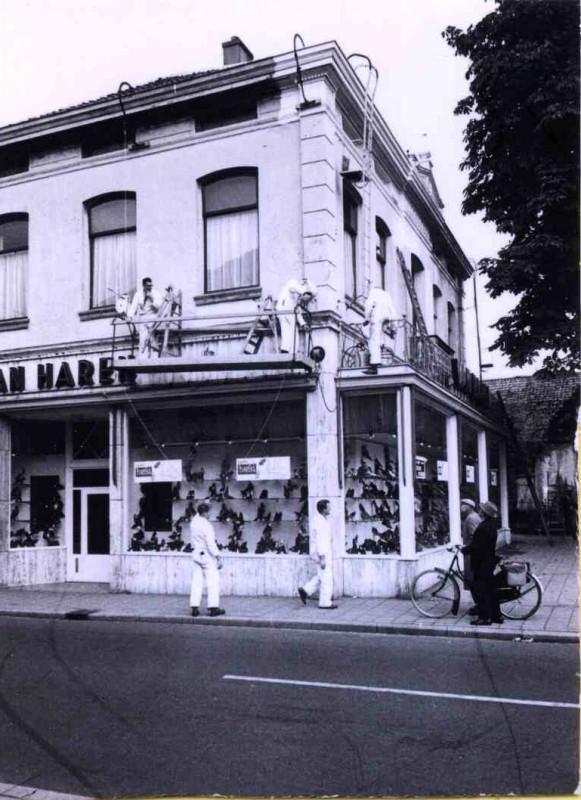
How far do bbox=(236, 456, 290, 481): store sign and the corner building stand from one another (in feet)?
0.10

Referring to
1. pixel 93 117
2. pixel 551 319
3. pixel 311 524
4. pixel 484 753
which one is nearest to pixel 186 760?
pixel 484 753

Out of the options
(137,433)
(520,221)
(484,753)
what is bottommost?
(484,753)

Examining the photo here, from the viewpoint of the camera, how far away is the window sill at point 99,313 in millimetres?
15242

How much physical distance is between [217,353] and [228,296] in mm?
1071

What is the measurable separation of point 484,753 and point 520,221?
10.4 m

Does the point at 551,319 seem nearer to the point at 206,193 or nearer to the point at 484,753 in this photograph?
the point at 206,193

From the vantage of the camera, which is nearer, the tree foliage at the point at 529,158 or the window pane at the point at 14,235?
the tree foliage at the point at 529,158

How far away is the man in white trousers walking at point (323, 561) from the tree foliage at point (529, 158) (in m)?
4.39

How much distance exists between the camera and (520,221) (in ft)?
45.2

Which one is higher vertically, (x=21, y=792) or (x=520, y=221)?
(x=520, y=221)

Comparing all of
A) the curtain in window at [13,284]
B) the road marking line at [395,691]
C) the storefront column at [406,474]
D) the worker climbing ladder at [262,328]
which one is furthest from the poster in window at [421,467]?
the curtain in window at [13,284]

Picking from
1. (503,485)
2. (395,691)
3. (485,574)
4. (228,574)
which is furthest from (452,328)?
(395,691)

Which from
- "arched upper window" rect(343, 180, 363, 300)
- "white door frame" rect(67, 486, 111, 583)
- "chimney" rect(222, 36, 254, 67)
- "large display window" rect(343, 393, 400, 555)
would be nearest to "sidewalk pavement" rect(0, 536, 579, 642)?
"white door frame" rect(67, 486, 111, 583)

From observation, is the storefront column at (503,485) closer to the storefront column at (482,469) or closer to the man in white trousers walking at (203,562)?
the storefront column at (482,469)
